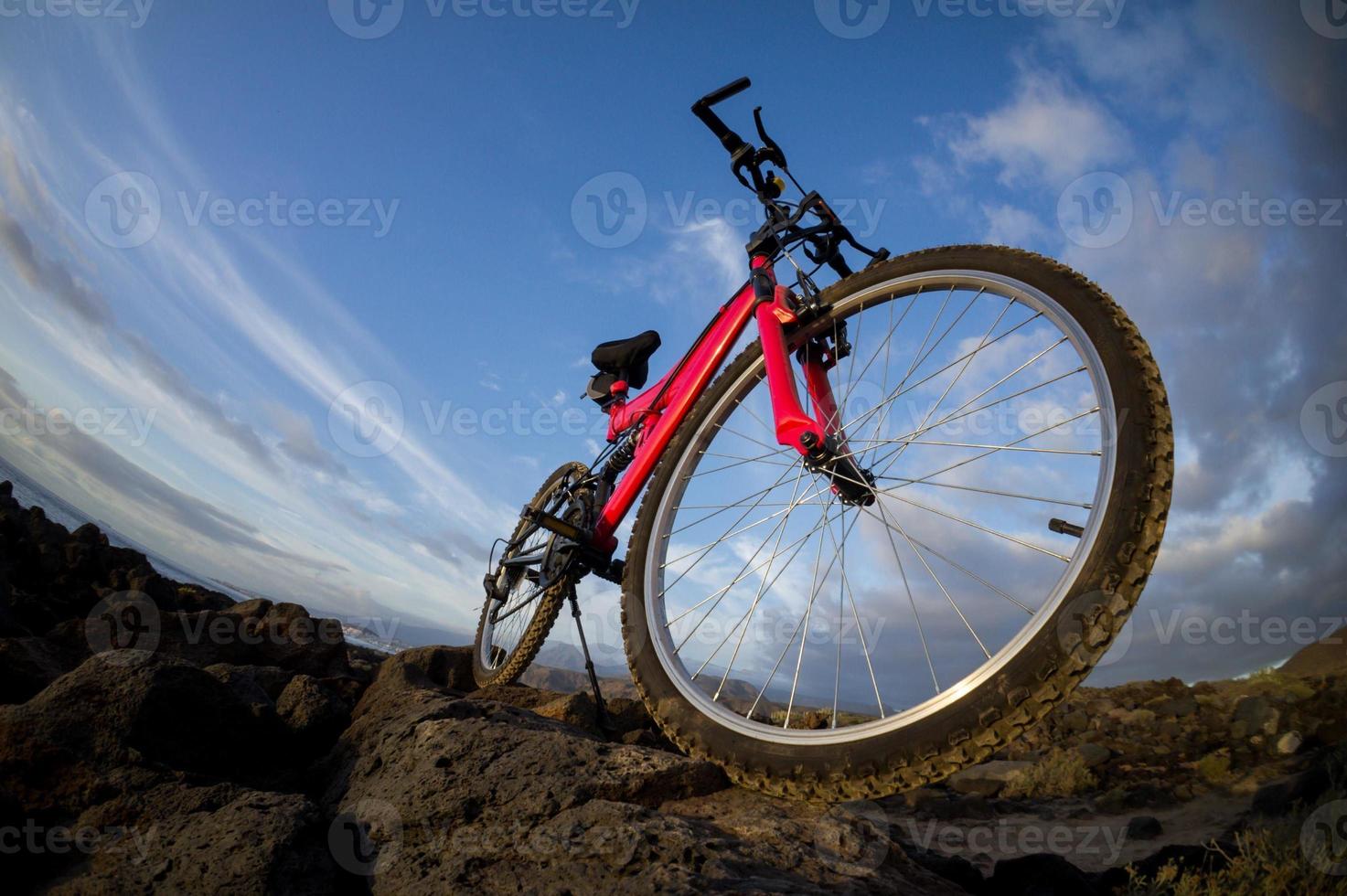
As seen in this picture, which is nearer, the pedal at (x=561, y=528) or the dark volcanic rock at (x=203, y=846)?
the dark volcanic rock at (x=203, y=846)

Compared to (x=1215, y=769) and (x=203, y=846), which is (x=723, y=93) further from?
(x=1215, y=769)

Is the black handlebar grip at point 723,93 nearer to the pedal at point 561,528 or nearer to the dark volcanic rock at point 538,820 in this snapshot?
the pedal at point 561,528

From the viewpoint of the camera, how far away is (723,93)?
3832mm

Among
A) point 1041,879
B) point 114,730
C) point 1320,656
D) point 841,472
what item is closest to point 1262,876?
point 1041,879

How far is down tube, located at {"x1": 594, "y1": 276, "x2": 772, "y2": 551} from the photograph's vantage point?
12.8 feet

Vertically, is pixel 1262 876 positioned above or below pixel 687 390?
below

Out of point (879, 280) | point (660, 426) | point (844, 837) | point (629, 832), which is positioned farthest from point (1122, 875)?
point (660, 426)

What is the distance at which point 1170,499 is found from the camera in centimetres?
183

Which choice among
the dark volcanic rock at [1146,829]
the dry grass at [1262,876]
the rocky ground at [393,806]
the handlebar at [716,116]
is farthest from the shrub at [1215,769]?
the handlebar at [716,116]

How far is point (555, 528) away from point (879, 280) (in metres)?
2.44

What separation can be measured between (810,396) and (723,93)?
1.95 m

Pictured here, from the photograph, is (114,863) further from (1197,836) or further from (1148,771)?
(1148,771)

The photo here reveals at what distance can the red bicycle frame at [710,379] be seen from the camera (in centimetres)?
317

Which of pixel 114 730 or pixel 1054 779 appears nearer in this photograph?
pixel 114 730
